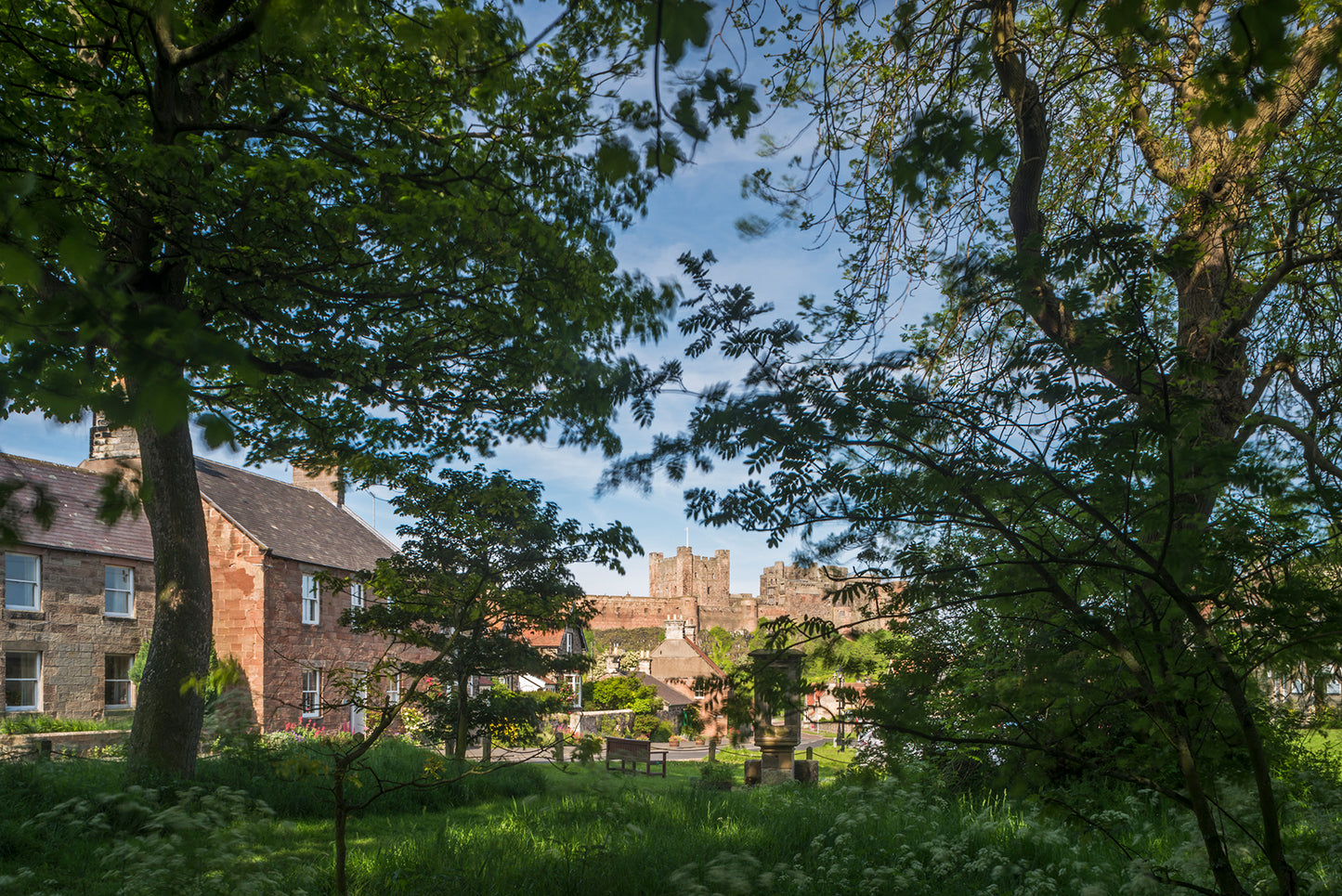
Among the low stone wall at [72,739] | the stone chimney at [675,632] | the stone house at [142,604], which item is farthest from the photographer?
the stone chimney at [675,632]

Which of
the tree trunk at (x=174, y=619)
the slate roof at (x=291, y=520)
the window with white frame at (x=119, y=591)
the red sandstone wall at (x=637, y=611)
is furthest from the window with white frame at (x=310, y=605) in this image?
the red sandstone wall at (x=637, y=611)

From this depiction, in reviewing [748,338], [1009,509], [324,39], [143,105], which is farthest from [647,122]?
[143,105]

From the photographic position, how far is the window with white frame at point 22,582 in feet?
66.2

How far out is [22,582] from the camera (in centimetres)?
2053

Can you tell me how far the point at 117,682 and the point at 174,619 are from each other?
1645 cm

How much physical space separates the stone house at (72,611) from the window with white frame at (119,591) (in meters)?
0.02

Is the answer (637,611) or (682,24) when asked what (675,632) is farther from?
(682,24)

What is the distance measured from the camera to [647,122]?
11.8ft

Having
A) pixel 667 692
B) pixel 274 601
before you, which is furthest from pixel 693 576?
pixel 274 601

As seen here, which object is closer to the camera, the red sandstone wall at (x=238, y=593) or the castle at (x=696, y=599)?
the red sandstone wall at (x=238, y=593)

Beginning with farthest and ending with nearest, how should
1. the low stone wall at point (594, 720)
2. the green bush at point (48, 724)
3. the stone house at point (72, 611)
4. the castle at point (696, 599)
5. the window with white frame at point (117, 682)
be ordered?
1. the castle at point (696, 599)
2. the low stone wall at point (594, 720)
3. the window with white frame at point (117, 682)
4. the stone house at point (72, 611)
5. the green bush at point (48, 724)

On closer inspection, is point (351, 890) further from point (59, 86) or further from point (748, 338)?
point (59, 86)

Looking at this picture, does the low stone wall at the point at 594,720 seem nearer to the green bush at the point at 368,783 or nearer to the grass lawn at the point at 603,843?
the green bush at the point at 368,783

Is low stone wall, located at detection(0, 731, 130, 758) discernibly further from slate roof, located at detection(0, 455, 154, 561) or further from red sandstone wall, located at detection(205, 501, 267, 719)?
slate roof, located at detection(0, 455, 154, 561)
